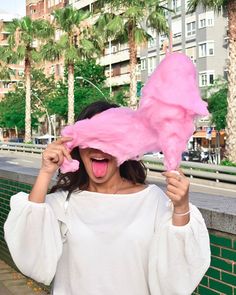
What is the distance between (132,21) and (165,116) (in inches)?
1172

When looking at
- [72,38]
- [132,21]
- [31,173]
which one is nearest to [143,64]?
[72,38]

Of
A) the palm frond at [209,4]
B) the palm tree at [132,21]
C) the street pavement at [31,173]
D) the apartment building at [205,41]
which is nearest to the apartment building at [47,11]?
the apartment building at [205,41]

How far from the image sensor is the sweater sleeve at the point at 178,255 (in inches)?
79.6

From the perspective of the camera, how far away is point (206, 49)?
5472cm

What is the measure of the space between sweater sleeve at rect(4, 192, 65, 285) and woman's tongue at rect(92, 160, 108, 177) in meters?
0.22

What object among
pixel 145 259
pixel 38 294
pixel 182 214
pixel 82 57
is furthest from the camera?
pixel 82 57

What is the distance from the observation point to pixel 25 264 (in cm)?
224

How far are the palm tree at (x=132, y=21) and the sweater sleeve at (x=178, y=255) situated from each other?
27800 millimetres

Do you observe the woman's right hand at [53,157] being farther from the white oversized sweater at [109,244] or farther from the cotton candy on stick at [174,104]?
the cotton candy on stick at [174,104]

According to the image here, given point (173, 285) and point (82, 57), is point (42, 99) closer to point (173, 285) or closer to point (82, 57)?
point (82, 57)

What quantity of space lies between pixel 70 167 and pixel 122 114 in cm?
28

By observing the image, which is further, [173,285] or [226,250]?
[226,250]

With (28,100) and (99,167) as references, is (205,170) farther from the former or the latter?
(28,100)

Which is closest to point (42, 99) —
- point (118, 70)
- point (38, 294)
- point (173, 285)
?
point (118, 70)
